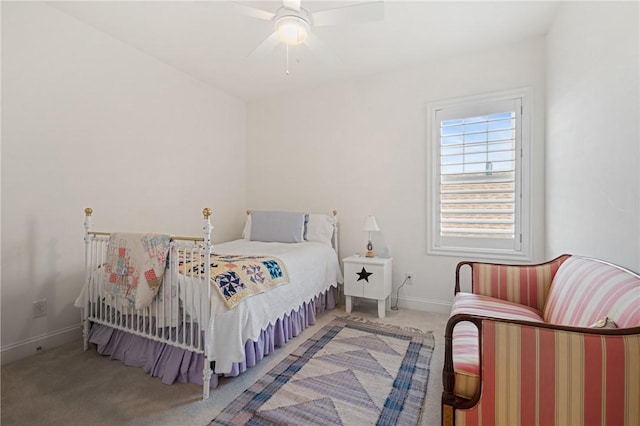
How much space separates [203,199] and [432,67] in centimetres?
302

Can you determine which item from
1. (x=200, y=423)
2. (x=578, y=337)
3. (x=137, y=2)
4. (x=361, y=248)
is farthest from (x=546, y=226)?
(x=137, y=2)

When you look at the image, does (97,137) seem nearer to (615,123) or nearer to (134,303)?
(134,303)

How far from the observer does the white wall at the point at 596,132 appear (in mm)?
1365

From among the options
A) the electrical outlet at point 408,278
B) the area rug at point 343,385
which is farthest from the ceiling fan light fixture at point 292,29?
the electrical outlet at point 408,278

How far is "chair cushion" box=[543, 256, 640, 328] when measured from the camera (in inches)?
43.4

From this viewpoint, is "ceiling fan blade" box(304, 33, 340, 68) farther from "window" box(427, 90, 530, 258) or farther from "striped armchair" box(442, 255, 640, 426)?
"striped armchair" box(442, 255, 640, 426)

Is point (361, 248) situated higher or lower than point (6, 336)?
higher

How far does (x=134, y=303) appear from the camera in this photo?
1.95 meters

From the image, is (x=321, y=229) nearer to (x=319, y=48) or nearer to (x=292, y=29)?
(x=319, y=48)

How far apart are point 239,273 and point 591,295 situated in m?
1.89

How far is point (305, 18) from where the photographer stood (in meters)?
1.87

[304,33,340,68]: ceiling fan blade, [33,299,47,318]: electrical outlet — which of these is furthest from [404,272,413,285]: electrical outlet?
[33,299,47,318]: electrical outlet

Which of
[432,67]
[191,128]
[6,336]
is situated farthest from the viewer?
[191,128]

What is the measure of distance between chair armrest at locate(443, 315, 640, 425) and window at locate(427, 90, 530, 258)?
2.03 metres
